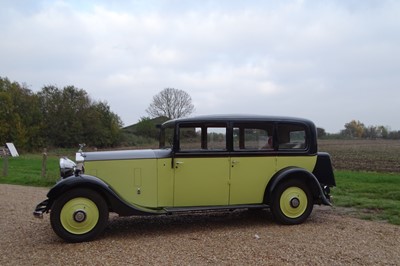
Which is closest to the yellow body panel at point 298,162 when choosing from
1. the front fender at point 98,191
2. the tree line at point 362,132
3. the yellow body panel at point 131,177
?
the yellow body panel at point 131,177

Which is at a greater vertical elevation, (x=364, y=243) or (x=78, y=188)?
(x=78, y=188)

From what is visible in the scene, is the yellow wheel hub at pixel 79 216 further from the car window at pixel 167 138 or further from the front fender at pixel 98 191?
the car window at pixel 167 138

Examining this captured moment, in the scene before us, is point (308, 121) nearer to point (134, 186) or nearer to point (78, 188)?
point (134, 186)

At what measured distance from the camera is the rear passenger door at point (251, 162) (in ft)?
22.0

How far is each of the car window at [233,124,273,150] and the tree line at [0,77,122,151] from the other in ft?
136

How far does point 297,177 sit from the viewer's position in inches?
272

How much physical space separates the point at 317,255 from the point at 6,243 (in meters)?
4.38

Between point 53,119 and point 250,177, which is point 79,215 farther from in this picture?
point 53,119

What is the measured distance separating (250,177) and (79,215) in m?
2.84

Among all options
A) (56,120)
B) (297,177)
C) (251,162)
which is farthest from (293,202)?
(56,120)

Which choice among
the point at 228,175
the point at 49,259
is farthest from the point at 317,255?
the point at 49,259

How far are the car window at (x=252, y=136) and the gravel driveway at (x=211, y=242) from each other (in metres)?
1.35

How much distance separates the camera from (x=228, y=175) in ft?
21.8

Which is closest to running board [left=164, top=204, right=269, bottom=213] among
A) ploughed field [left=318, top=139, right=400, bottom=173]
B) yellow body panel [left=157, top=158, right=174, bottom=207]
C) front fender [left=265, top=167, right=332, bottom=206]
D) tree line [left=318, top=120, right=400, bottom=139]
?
yellow body panel [left=157, top=158, right=174, bottom=207]
